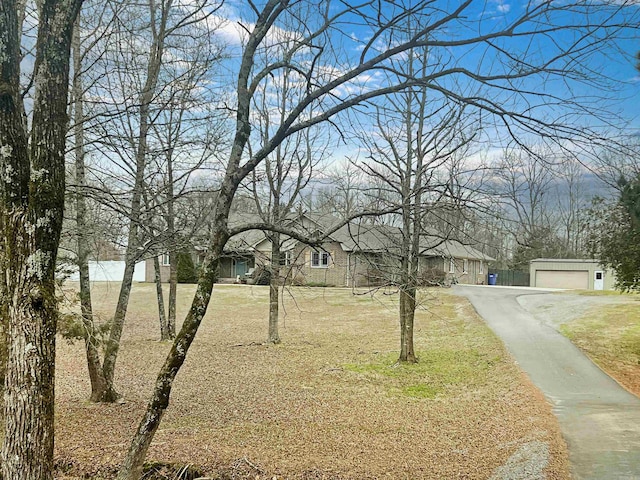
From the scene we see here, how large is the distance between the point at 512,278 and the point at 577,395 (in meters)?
31.3

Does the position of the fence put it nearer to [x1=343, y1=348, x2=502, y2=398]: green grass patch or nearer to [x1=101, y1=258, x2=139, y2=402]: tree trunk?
[x1=343, y1=348, x2=502, y2=398]: green grass patch

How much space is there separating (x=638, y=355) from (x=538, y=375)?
378 centimetres

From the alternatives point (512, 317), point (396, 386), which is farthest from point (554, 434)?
point (512, 317)

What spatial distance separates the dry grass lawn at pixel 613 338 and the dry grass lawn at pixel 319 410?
7.38 feet

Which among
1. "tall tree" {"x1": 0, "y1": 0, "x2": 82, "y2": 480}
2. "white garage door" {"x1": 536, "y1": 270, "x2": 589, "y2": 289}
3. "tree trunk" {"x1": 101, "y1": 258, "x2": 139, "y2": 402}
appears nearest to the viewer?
"tall tree" {"x1": 0, "y1": 0, "x2": 82, "y2": 480}

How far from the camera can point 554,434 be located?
7.32 metres

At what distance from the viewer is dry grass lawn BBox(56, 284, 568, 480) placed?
605 cm

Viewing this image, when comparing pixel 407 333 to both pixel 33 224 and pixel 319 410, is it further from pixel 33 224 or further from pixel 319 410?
pixel 33 224

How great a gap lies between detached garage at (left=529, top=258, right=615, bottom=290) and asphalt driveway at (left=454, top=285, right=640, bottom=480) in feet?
44.4

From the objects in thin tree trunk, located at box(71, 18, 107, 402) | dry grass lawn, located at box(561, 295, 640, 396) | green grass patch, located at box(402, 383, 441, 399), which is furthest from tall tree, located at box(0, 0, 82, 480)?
dry grass lawn, located at box(561, 295, 640, 396)

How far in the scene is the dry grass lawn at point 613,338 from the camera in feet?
38.2

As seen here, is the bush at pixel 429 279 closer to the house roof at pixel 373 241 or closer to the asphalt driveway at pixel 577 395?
the house roof at pixel 373 241

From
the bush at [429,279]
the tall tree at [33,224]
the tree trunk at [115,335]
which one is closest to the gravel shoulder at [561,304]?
the bush at [429,279]

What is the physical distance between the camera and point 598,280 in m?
31.4
